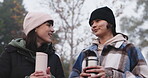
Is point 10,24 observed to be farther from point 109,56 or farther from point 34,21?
point 109,56

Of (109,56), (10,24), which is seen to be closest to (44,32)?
(109,56)

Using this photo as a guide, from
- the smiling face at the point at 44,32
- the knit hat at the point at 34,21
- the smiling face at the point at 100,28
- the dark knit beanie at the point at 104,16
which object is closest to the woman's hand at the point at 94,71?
the smiling face at the point at 100,28

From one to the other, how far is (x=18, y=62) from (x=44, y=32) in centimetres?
35

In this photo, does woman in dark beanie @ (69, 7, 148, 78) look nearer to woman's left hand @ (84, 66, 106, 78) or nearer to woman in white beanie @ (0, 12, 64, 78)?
woman's left hand @ (84, 66, 106, 78)

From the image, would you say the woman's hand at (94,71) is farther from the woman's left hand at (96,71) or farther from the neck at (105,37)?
the neck at (105,37)

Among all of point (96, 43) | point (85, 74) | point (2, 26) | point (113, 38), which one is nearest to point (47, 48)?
point (96, 43)

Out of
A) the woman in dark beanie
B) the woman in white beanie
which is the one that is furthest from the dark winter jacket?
the woman in dark beanie

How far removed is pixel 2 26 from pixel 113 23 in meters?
19.3

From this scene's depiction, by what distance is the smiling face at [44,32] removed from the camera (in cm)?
270

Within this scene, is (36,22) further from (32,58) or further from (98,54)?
(98,54)

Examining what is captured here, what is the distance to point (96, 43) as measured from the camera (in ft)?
8.41

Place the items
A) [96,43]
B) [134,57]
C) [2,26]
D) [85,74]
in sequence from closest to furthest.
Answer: [85,74]
[134,57]
[96,43]
[2,26]

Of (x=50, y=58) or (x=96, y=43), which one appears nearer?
(x=96, y=43)

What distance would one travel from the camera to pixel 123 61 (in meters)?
2.30
